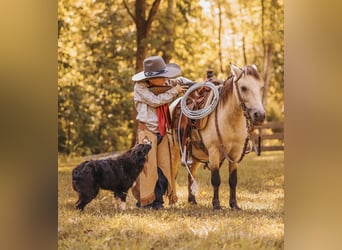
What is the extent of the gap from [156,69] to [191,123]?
0.53 m

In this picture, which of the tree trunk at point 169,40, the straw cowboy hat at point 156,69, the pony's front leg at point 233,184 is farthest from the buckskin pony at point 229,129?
the tree trunk at point 169,40

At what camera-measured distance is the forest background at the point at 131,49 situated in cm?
555

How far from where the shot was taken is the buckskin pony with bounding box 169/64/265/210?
5.45m

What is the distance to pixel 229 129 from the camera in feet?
18.2

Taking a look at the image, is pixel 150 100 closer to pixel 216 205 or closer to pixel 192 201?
pixel 192 201

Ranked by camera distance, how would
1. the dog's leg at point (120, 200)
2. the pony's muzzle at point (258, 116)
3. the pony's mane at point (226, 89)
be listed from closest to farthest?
the pony's muzzle at point (258, 116) < the pony's mane at point (226, 89) < the dog's leg at point (120, 200)

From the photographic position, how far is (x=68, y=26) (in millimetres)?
5777

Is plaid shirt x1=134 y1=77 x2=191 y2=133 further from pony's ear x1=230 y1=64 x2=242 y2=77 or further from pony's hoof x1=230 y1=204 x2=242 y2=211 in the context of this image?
pony's hoof x1=230 y1=204 x2=242 y2=211

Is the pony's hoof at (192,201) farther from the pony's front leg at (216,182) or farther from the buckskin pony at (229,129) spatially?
the pony's front leg at (216,182)

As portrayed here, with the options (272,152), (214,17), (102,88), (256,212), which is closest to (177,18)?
(214,17)

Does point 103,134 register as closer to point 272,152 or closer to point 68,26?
point 68,26

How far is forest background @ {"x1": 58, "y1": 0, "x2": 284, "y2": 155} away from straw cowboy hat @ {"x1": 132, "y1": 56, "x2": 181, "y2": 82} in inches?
3.5

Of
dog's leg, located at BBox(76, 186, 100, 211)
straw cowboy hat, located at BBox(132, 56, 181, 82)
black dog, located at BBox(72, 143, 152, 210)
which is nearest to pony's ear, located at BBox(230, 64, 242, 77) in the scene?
straw cowboy hat, located at BBox(132, 56, 181, 82)
